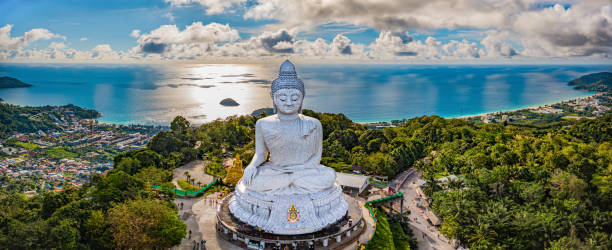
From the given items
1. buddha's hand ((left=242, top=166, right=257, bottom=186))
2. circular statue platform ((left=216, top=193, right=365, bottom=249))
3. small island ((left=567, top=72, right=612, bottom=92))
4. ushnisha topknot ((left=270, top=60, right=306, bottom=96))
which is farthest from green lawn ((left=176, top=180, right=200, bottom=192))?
small island ((left=567, top=72, right=612, bottom=92))

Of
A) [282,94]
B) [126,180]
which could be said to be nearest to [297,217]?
[282,94]

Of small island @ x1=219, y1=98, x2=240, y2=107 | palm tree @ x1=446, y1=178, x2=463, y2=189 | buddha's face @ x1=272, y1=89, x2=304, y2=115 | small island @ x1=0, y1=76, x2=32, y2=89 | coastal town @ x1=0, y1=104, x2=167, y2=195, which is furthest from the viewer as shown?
small island @ x1=0, y1=76, x2=32, y2=89

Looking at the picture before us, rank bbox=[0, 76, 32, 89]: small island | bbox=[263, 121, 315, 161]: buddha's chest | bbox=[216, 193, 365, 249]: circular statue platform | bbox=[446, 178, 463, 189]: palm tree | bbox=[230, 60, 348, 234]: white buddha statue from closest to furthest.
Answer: bbox=[216, 193, 365, 249]: circular statue platform, bbox=[230, 60, 348, 234]: white buddha statue, bbox=[263, 121, 315, 161]: buddha's chest, bbox=[446, 178, 463, 189]: palm tree, bbox=[0, 76, 32, 89]: small island

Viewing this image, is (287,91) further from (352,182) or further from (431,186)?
(431,186)

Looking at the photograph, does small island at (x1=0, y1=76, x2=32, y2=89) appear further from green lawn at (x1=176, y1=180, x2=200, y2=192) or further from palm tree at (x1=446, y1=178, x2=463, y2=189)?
palm tree at (x1=446, y1=178, x2=463, y2=189)

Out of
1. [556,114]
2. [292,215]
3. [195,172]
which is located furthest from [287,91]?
[556,114]

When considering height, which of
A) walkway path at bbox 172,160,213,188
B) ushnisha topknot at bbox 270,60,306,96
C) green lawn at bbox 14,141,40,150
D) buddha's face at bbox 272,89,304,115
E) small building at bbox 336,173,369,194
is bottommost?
green lawn at bbox 14,141,40,150
